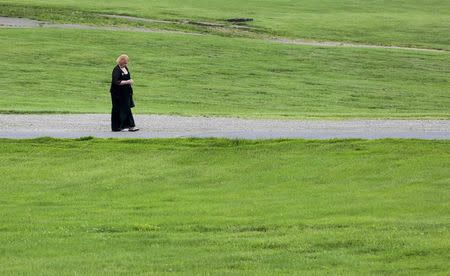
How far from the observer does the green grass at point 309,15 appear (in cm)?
5767

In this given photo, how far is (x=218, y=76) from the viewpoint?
4125 centimetres

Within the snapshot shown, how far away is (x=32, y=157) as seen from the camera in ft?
64.2

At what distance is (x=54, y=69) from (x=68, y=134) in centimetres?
1862

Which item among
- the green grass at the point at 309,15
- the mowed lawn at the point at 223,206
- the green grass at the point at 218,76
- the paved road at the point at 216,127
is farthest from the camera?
the green grass at the point at 309,15

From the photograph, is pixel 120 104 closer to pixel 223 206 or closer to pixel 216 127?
pixel 216 127

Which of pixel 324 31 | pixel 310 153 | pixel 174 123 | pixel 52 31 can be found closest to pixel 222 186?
pixel 310 153

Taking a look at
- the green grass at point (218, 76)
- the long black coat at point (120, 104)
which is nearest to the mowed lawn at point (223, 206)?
the long black coat at point (120, 104)

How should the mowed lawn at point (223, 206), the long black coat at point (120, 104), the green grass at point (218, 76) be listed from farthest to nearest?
the green grass at point (218, 76) → the long black coat at point (120, 104) → the mowed lawn at point (223, 206)

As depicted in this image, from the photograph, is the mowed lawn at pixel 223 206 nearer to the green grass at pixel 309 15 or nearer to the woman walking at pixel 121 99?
the woman walking at pixel 121 99

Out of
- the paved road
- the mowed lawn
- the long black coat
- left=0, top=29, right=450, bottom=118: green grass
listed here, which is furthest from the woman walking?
left=0, top=29, right=450, bottom=118: green grass

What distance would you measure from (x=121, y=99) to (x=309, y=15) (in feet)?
146

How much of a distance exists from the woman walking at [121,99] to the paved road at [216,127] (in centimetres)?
31

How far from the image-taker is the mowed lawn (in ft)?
40.0

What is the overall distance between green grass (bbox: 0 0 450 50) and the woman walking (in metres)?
31.9
